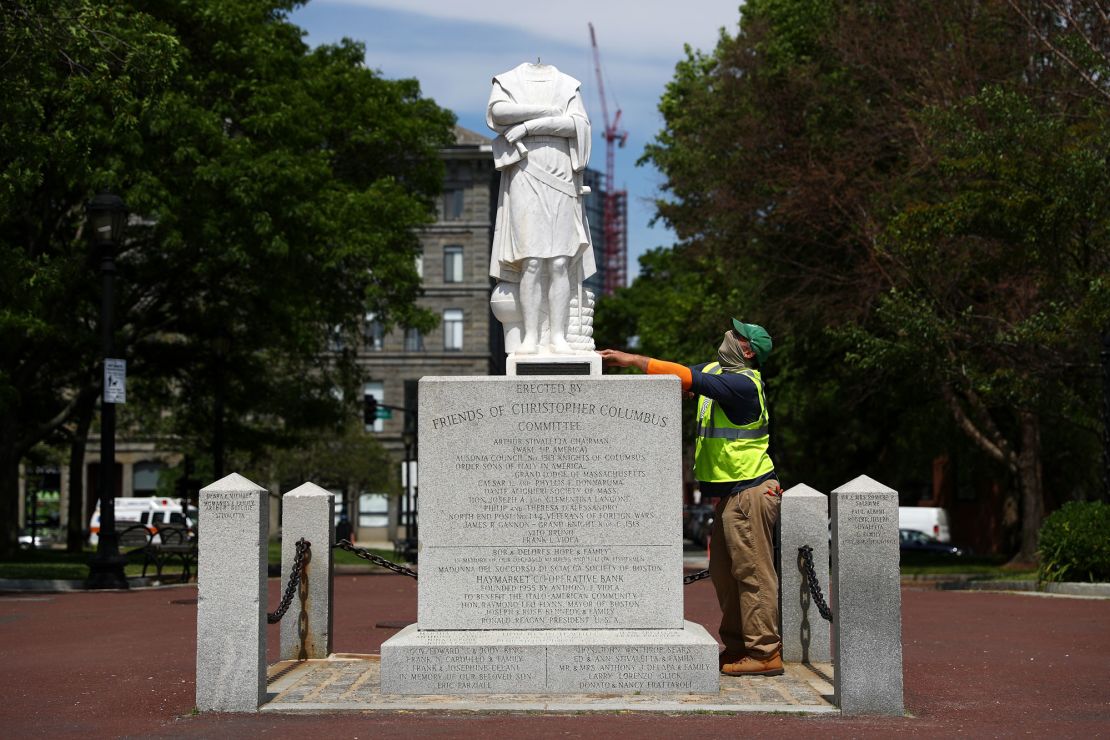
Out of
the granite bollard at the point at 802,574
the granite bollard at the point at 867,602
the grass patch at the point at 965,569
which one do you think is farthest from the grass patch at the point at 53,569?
the granite bollard at the point at 867,602

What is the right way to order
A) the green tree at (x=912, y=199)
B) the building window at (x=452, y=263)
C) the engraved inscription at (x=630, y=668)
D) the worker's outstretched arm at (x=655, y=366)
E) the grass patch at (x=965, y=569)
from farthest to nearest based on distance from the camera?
the building window at (x=452, y=263)
the grass patch at (x=965, y=569)
the green tree at (x=912, y=199)
the worker's outstretched arm at (x=655, y=366)
the engraved inscription at (x=630, y=668)

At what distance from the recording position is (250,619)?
32.3 feet

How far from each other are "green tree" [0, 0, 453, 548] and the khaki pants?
43.4ft

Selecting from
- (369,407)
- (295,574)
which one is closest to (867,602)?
(295,574)

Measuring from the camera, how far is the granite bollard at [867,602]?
31.7 feet

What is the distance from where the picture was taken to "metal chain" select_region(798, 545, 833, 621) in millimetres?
11030

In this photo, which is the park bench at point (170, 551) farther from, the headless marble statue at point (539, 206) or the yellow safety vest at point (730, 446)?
the yellow safety vest at point (730, 446)

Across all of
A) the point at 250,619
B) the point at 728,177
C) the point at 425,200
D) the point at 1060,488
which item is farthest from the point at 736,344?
the point at 1060,488

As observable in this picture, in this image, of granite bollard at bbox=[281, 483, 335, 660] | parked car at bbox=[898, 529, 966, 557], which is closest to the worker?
granite bollard at bbox=[281, 483, 335, 660]

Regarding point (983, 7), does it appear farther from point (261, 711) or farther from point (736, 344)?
point (261, 711)

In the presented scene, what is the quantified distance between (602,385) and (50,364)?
24.8 m

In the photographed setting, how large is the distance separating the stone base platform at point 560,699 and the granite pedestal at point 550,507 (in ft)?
1.71

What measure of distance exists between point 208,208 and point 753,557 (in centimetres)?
1976

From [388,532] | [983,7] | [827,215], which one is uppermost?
[983,7]
